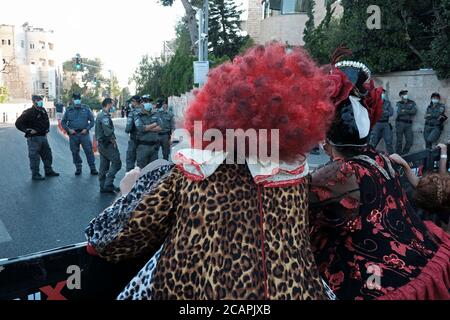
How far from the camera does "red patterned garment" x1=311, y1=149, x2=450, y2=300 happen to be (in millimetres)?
1870

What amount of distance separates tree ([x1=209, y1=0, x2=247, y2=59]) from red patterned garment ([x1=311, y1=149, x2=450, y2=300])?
988 inches

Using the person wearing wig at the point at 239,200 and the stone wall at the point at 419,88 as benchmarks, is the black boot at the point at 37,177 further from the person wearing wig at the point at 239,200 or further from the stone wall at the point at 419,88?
the stone wall at the point at 419,88

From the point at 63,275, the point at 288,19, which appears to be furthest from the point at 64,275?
the point at 288,19

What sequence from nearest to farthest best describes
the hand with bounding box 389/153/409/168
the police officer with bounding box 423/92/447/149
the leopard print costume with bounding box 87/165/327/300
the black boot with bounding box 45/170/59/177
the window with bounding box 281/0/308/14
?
the leopard print costume with bounding box 87/165/327/300, the hand with bounding box 389/153/409/168, the black boot with bounding box 45/170/59/177, the police officer with bounding box 423/92/447/149, the window with bounding box 281/0/308/14

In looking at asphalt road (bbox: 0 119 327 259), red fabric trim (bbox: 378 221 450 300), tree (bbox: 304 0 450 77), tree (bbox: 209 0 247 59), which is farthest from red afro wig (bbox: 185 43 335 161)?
tree (bbox: 209 0 247 59)

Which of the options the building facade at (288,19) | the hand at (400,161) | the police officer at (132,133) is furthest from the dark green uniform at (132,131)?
the building facade at (288,19)

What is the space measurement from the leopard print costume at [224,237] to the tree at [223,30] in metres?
25.7

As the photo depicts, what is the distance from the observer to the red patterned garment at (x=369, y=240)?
1.87m

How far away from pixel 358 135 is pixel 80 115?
818cm

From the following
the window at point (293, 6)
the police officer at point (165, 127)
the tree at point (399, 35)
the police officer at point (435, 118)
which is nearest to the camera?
the police officer at point (165, 127)

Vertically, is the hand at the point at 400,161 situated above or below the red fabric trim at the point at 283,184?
below

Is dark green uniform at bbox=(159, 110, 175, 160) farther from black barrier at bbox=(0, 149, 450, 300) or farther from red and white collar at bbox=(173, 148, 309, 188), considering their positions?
red and white collar at bbox=(173, 148, 309, 188)

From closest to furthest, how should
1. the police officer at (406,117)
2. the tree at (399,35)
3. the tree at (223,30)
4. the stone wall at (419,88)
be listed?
the tree at (399,35) → the stone wall at (419,88) → the police officer at (406,117) → the tree at (223,30)

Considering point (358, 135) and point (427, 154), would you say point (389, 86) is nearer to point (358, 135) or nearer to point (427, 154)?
point (427, 154)
